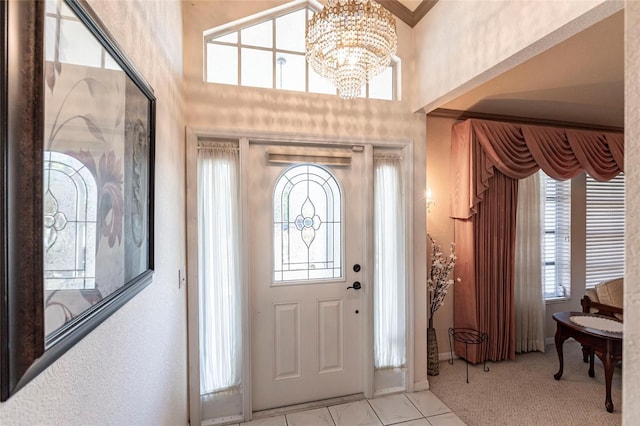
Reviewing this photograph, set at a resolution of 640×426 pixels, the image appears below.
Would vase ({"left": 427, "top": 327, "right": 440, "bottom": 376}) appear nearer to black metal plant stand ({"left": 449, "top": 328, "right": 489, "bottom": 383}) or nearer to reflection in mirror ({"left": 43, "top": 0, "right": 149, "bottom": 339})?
black metal plant stand ({"left": 449, "top": 328, "right": 489, "bottom": 383})

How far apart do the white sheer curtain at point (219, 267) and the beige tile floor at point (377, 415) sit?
0.47 m

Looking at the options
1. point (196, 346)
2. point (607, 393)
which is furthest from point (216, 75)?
point (607, 393)

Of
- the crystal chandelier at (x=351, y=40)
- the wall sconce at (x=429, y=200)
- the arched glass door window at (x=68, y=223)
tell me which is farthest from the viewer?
the wall sconce at (x=429, y=200)

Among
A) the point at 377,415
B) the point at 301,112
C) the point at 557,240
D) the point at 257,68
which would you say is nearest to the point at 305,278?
the point at 377,415

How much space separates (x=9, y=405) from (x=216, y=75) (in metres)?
2.24

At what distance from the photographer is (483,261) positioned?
3.12 meters

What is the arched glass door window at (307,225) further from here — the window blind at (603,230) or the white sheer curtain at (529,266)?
the window blind at (603,230)

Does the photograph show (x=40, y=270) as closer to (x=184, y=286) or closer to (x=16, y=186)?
(x=16, y=186)

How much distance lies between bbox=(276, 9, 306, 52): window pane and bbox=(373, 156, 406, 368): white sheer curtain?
1098mm

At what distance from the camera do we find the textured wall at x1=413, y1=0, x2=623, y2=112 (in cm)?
138

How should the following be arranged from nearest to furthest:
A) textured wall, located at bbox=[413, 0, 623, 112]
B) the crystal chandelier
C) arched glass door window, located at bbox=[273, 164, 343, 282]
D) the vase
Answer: textured wall, located at bbox=[413, 0, 623, 112], the crystal chandelier, arched glass door window, located at bbox=[273, 164, 343, 282], the vase

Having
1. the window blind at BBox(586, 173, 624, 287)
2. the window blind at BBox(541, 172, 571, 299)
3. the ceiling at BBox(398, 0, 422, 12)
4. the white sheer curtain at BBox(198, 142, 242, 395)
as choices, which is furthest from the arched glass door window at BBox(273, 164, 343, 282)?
the window blind at BBox(586, 173, 624, 287)

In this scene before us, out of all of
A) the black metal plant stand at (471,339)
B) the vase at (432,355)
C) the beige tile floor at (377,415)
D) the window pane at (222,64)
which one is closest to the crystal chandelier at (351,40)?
the window pane at (222,64)

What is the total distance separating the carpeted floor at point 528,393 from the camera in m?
2.34
